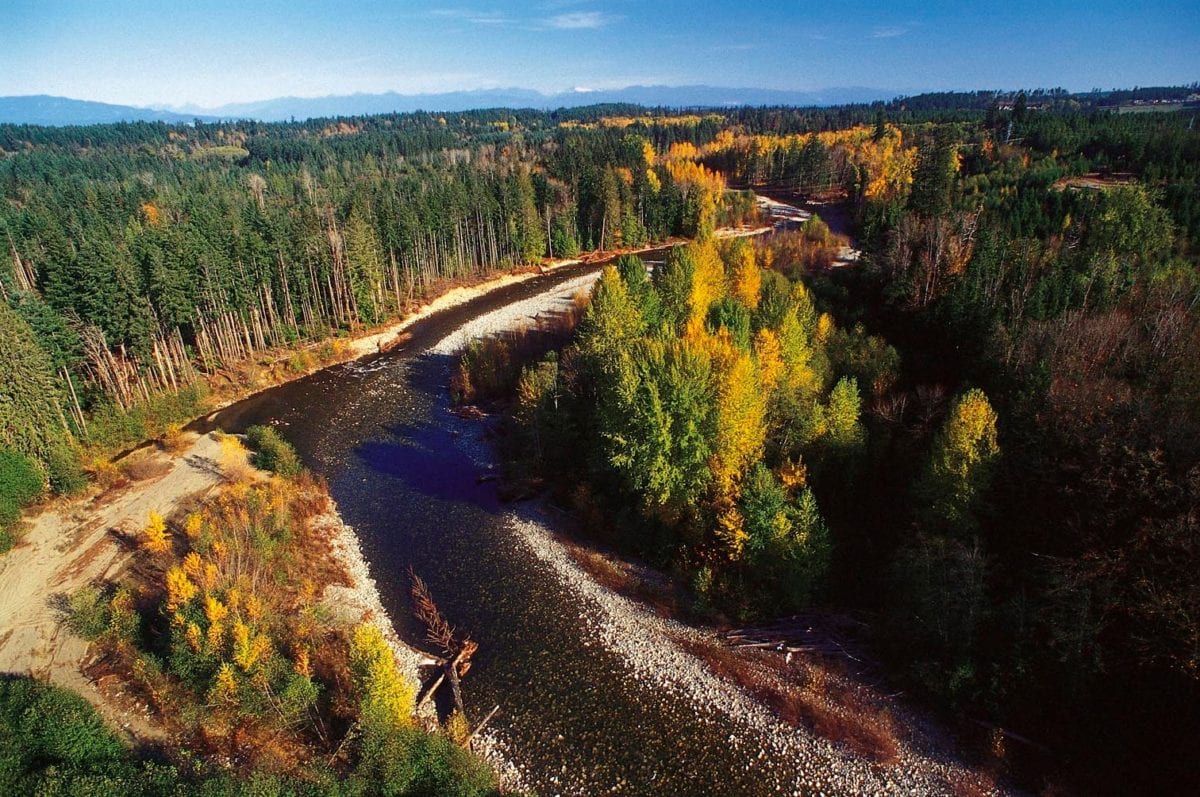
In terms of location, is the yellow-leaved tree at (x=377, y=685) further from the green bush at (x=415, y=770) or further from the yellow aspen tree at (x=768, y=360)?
the yellow aspen tree at (x=768, y=360)

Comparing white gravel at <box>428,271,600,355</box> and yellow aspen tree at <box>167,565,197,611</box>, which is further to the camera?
white gravel at <box>428,271,600,355</box>

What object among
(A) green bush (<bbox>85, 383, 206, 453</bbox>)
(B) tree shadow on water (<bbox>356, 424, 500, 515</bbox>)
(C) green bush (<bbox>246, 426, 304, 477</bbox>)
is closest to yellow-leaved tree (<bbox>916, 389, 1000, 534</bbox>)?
(B) tree shadow on water (<bbox>356, 424, 500, 515</bbox>)

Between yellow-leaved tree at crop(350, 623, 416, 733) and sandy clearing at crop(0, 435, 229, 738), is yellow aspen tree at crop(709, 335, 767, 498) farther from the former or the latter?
sandy clearing at crop(0, 435, 229, 738)

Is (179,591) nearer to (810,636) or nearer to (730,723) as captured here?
(730,723)

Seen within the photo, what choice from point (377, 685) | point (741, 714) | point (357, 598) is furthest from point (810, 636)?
point (357, 598)

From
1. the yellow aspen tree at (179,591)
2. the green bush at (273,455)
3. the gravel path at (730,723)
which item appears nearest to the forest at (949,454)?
the gravel path at (730,723)

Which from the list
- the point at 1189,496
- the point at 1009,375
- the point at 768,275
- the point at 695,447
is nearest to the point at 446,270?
the point at 768,275
